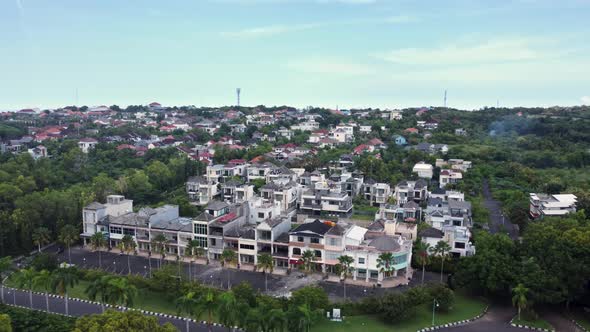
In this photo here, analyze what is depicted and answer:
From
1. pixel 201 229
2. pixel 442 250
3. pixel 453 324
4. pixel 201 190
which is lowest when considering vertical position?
pixel 453 324

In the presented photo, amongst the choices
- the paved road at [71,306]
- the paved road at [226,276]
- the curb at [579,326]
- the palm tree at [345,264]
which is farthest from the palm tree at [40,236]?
the curb at [579,326]

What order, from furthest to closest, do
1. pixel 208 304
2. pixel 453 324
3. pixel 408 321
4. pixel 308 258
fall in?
1. pixel 308 258
2. pixel 408 321
3. pixel 453 324
4. pixel 208 304

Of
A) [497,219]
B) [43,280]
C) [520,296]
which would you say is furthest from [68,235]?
[497,219]

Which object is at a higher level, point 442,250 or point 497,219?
point 442,250

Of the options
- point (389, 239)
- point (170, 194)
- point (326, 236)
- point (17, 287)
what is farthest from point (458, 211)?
point (17, 287)

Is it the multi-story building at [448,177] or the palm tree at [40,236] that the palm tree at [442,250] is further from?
the palm tree at [40,236]

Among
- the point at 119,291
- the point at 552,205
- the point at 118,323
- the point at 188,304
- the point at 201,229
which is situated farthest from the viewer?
the point at 552,205

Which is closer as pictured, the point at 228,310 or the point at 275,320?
the point at 275,320

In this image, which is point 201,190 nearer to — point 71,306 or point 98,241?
point 98,241
